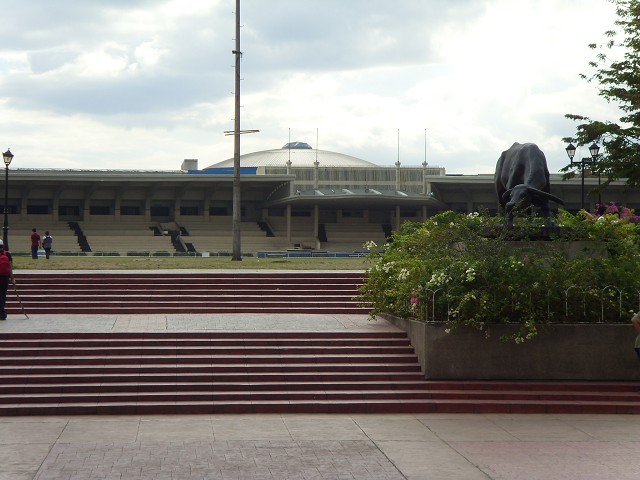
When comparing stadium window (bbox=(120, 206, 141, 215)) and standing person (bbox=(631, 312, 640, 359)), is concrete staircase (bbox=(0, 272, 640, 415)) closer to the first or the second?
standing person (bbox=(631, 312, 640, 359))

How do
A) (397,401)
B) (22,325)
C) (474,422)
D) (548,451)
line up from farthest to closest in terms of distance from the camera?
1. (22,325)
2. (397,401)
3. (474,422)
4. (548,451)

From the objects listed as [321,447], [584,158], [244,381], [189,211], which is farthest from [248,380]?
[189,211]

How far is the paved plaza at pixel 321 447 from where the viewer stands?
10469mm

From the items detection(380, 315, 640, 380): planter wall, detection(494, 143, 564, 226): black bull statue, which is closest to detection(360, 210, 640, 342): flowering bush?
detection(380, 315, 640, 380): planter wall

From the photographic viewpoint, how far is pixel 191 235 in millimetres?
66812

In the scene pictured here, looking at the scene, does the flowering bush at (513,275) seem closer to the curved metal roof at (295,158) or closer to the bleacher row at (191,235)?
the bleacher row at (191,235)

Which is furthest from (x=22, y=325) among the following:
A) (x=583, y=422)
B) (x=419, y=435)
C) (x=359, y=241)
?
(x=359, y=241)

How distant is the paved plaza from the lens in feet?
34.3

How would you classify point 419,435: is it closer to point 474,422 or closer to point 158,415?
point 474,422

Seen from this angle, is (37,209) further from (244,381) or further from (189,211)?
(244,381)

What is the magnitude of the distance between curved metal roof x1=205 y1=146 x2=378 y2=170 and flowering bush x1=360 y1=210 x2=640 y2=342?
217 feet

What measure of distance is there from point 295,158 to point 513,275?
72.1m

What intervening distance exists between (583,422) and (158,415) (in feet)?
19.8

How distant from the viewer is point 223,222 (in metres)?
69.8
